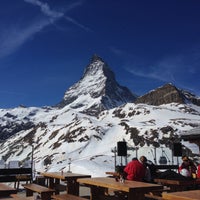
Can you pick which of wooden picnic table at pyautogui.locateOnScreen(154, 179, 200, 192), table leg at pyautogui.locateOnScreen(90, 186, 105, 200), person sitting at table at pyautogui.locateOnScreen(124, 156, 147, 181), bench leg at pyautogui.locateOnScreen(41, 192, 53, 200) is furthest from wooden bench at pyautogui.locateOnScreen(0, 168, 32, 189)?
person sitting at table at pyautogui.locateOnScreen(124, 156, 147, 181)

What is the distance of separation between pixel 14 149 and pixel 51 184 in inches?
3457

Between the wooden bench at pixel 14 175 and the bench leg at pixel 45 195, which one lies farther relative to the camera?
the wooden bench at pixel 14 175

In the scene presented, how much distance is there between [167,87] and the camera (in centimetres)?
16625

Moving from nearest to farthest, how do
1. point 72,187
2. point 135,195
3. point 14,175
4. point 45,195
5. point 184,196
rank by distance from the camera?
point 184,196 < point 135,195 < point 45,195 < point 72,187 < point 14,175

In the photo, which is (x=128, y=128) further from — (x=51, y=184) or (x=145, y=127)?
(x=51, y=184)

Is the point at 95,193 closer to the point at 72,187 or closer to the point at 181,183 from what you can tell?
the point at 72,187

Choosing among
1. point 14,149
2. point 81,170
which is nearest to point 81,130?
point 14,149

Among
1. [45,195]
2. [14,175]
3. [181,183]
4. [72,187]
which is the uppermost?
[14,175]

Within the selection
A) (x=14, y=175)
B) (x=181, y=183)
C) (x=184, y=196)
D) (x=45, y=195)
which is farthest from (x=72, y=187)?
(x=184, y=196)

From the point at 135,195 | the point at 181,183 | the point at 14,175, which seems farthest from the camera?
the point at 14,175

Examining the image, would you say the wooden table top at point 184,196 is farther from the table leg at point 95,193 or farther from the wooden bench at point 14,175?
the wooden bench at point 14,175

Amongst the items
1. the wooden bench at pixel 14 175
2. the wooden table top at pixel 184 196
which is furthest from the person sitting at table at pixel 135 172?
the wooden bench at pixel 14 175

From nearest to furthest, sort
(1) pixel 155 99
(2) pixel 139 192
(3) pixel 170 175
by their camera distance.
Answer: (2) pixel 139 192
(3) pixel 170 175
(1) pixel 155 99

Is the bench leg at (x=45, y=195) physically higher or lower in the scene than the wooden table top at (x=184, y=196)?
lower
